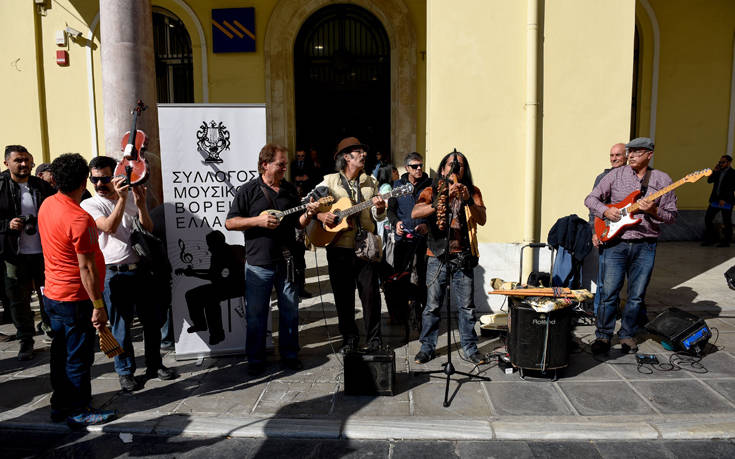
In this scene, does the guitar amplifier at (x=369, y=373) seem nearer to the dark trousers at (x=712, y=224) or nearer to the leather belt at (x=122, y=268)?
the leather belt at (x=122, y=268)

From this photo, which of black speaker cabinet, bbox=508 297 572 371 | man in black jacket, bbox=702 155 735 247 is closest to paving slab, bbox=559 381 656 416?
black speaker cabinet, bbox=508 297 572 371

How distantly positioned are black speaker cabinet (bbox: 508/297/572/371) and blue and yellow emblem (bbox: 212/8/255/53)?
8.81m

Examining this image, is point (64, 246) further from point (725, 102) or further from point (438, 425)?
point (725, 102)

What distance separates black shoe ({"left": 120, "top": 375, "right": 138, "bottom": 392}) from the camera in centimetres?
443

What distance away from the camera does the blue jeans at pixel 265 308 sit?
4773 mm

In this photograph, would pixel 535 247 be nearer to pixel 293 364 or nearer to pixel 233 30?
pixel 293 364

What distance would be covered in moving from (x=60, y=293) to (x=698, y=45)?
12.8 m

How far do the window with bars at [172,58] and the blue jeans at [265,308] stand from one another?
791cm

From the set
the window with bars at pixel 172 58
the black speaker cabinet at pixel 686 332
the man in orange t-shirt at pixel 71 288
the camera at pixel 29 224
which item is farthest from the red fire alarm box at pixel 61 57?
the black speaker cabinet at pixel 686 332

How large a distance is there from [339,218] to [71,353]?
2384mm

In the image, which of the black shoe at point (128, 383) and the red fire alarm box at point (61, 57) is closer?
the black shoe at point (128, 383)

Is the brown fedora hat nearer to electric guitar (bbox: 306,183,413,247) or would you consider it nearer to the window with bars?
electric guitar (bbox: 306,183,413,247)

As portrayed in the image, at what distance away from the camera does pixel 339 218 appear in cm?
485

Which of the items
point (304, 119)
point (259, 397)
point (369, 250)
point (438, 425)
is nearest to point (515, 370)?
point (438, 425)
